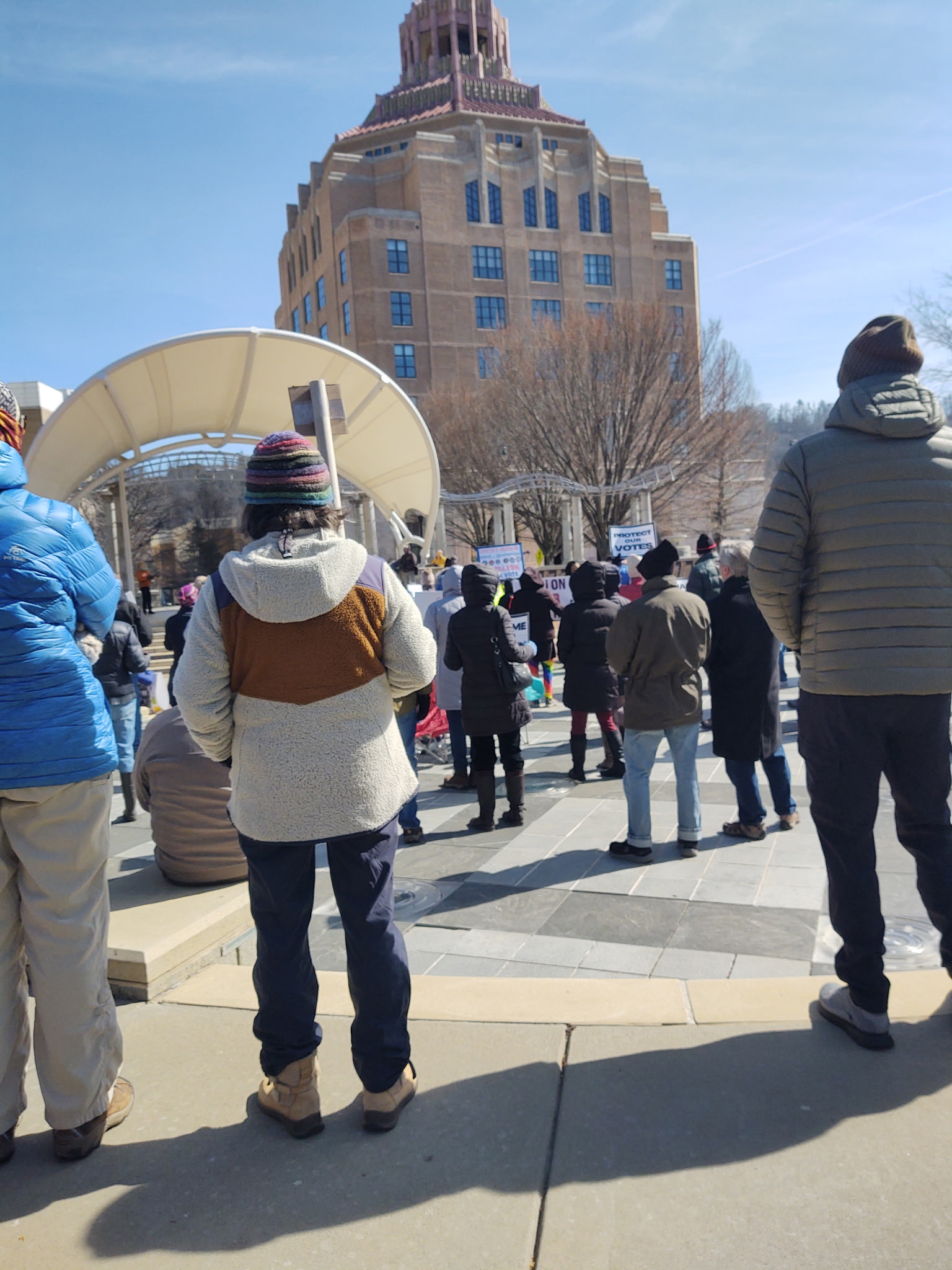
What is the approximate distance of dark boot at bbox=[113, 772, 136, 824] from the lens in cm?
730

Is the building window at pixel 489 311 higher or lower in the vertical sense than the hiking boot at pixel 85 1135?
higher

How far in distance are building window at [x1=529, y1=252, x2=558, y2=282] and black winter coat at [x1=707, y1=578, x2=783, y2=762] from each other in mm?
55341

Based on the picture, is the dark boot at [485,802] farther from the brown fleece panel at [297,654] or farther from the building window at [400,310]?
the building window at [400,310]

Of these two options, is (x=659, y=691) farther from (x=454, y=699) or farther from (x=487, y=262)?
(x=487, y=262)

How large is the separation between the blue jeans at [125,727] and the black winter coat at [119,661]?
0.05m

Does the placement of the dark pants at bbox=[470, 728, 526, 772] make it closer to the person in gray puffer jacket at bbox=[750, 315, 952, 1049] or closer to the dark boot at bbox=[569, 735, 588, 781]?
the dark boot at bbox=[569, 735, 588, 781]

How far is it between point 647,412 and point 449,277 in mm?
27257

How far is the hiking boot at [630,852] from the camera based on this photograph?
18.7ft

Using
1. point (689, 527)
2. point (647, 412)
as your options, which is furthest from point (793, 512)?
point (689, 527)

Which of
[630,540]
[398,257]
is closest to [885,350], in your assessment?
[630,540]

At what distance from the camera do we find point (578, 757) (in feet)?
26.4

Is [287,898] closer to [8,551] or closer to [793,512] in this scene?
[8,551]

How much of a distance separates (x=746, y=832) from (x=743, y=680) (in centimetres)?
101

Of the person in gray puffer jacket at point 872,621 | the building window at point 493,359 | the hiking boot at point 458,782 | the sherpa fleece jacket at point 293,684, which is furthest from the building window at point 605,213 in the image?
the sherpa fleece jacket at point 293,684
